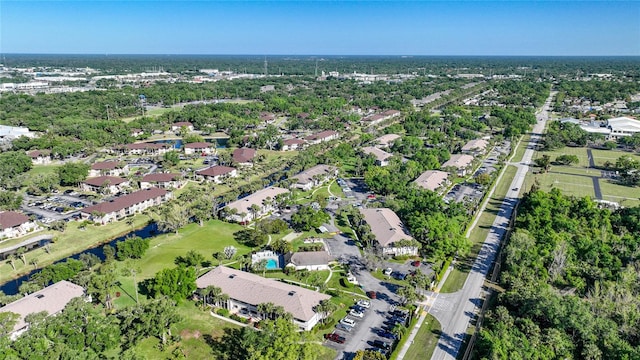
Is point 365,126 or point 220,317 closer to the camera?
point 220,317

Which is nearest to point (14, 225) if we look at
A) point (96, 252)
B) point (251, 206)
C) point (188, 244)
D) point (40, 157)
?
point (96, 252)

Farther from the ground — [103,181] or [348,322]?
[103,181]

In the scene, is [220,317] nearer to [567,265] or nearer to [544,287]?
[544,287]

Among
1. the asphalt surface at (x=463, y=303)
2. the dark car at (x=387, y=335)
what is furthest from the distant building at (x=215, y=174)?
the dark car at (x=387, y=335)

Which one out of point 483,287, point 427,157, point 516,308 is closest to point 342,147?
point 427,157

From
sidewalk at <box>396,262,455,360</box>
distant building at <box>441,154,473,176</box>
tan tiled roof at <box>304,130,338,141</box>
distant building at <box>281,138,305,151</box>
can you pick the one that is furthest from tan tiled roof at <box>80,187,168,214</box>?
distant building at <box>441,154,473,176</box>

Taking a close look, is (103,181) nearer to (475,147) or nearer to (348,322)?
(348,322)
